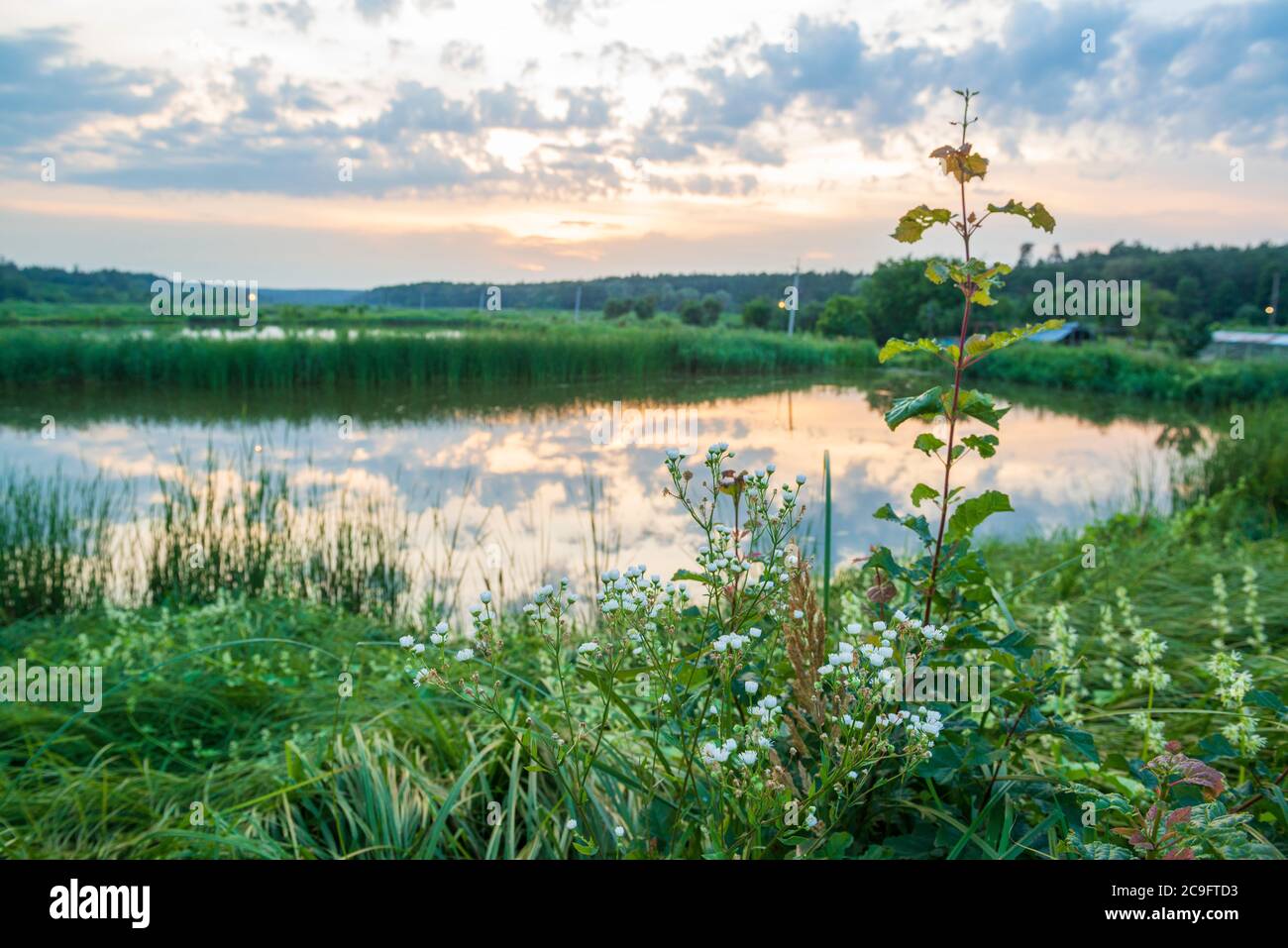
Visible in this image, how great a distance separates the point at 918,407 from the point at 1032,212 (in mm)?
391

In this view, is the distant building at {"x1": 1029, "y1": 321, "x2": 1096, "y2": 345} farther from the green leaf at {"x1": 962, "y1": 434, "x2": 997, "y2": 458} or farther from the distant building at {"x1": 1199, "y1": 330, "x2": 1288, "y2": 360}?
the green leaf at {"x1": 962, "y1": 434, "x2": 997, "y2": 458}

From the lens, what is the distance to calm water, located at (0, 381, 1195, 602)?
5543 mm

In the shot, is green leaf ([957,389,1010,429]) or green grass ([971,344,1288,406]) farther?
green grass ([971,344,1288,406])

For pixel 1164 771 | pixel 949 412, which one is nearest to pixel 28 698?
pixel 949 412

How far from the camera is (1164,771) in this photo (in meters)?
1.07

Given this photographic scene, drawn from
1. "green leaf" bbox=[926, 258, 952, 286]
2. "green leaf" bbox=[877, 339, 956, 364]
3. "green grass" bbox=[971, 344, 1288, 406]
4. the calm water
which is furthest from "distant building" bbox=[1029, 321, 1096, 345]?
"green leaf" bbox=[877, 339, 956, 364]

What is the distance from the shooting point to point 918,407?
132 cm

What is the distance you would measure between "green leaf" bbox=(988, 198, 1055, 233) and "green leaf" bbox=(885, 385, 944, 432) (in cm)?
31

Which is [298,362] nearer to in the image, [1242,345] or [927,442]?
[927,442]

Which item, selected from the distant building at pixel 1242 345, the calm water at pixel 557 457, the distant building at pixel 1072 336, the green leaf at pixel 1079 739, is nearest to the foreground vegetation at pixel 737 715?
the green leaf at pixel 1079 739

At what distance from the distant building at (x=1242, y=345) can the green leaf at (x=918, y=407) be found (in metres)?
23.4

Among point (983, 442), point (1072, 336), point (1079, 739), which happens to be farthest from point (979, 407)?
point (1072, 336)

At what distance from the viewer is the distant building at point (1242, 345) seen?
68.5ft
